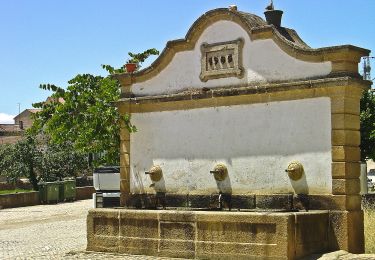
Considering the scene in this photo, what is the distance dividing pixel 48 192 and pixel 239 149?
24058 mm

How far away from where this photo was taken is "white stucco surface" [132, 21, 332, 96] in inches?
475

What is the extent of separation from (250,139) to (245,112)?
566mm

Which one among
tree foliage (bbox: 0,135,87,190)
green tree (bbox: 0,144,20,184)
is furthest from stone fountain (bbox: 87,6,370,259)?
green tree (bbox: 0,144,20,184)

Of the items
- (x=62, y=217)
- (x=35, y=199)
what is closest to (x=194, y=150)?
(x=62, y=217)

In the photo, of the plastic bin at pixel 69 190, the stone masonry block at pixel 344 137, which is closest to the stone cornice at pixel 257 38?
the stone masonry block at pixel 344 137

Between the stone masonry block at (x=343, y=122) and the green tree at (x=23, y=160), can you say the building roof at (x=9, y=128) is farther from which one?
the stone masonry block at (x=343, y=122)

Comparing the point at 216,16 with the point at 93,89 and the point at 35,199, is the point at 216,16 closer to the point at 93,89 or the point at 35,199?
the point at 93,89

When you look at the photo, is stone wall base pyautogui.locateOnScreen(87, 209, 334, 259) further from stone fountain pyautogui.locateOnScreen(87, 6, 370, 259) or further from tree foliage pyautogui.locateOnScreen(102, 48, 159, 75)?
tree foliage pyautogui.locateOnScreen(102, 48, 159, 75)

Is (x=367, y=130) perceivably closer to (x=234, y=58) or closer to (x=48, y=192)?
(x=234, y=58)

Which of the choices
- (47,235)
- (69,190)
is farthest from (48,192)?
(47,235)

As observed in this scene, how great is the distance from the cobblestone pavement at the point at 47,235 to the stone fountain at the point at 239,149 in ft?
2.09

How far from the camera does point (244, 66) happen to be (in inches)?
503

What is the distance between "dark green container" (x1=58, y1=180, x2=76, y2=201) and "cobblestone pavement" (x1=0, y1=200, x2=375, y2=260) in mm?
3907

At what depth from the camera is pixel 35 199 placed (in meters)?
34.5
